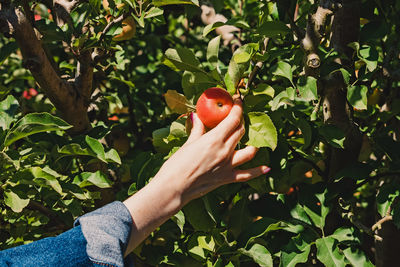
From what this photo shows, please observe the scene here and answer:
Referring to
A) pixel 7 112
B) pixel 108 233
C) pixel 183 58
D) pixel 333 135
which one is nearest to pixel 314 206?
pixel 333 135

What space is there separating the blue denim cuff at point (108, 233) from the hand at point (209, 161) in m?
0.12

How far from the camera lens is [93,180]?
1.25m

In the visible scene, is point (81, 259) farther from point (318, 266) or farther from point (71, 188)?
point (318, 266)

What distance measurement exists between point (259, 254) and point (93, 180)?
505 mm

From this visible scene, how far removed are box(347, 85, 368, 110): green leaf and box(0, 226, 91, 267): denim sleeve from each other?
73 centimetres

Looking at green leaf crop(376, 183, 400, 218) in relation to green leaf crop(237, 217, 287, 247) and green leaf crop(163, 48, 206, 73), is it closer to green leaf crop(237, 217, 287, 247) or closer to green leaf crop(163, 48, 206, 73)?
green leaf crop(237, 217, 287, 247)

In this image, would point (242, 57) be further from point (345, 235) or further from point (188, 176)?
point (345, 235)

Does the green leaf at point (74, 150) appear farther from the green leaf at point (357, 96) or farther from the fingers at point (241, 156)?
the green leaf at point (357, 96)

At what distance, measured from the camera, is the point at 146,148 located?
209cm

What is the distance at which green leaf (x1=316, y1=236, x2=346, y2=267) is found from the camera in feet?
3.86

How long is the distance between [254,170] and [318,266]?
0.64 m

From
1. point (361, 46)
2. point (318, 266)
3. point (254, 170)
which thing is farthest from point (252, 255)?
point (361, 46)

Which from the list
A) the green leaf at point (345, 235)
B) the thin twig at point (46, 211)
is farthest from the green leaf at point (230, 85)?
the thin twig at point (46, 211)

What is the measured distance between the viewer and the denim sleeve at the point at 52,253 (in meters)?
0.81
